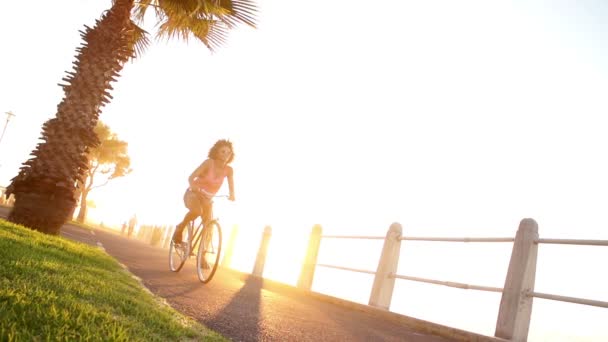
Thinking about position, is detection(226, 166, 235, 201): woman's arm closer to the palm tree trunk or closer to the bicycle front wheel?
the bicycle front wheel

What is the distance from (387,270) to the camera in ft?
24.9

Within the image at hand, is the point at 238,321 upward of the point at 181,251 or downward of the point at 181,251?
downward

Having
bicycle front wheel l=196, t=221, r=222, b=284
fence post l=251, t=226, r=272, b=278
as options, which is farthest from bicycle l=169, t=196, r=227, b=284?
fence post l=251, t=226, r=272, b=278

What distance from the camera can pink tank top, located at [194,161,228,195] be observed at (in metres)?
7.01

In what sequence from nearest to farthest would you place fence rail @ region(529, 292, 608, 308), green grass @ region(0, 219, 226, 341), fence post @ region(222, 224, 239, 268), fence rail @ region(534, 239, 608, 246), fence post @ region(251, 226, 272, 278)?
green grass @ region(0, 219, 226, 341) < fence rail @ region(529, 292, 608, 308) < fence rail @ region(534, 239, 608, 246) < fence post @ region(251, 226, 272, 278) < fence post @ region(222, 224, 239, 268)

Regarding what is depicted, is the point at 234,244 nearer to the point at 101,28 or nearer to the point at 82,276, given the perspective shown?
the point at 101,28

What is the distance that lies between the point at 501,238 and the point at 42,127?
24.7ft

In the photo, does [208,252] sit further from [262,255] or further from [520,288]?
[262,255]

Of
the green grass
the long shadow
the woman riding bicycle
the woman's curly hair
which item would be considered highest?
the woman's curly hair

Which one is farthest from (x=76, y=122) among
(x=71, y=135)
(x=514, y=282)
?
(x=514, y=282)

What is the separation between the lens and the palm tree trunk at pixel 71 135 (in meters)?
7.82

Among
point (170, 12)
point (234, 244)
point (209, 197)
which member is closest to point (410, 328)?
point (209, 197)

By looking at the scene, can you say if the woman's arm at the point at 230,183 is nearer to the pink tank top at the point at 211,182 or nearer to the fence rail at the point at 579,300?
the pink tank top at the point at 211,182

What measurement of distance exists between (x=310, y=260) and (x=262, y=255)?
123 inches
